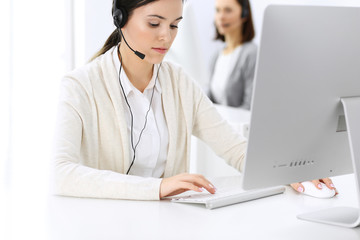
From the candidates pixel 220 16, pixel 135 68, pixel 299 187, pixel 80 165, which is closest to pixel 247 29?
pixel 220 16

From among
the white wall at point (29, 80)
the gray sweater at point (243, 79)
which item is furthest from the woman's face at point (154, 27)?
the gray sweater at point (243, 79)

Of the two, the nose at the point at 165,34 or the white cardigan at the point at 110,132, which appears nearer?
the white cardigan at the point at 110,132

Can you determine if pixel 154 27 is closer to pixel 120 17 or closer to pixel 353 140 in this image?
pixel 120 17

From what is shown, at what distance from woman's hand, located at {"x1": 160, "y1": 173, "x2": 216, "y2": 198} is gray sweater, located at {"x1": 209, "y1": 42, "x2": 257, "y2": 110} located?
11.5ft

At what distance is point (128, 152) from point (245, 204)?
48 cm

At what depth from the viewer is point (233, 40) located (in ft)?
16.6

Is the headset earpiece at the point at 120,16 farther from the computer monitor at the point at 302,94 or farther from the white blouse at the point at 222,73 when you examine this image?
the white blouse at the point at 222,73

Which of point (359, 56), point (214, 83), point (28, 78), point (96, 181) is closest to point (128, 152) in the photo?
point (96, 181)

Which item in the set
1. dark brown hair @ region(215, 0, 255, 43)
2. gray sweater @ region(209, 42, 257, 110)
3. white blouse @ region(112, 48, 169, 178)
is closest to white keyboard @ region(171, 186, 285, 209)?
white blouse @ region(112, 48, 169, 178)

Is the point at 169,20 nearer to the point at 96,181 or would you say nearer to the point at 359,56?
the point at 96,181

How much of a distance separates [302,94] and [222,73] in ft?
13.4

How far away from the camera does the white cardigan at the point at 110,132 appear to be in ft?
4.21

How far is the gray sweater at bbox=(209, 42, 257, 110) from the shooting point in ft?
15.6

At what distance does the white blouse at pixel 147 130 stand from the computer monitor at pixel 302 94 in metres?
0.72
